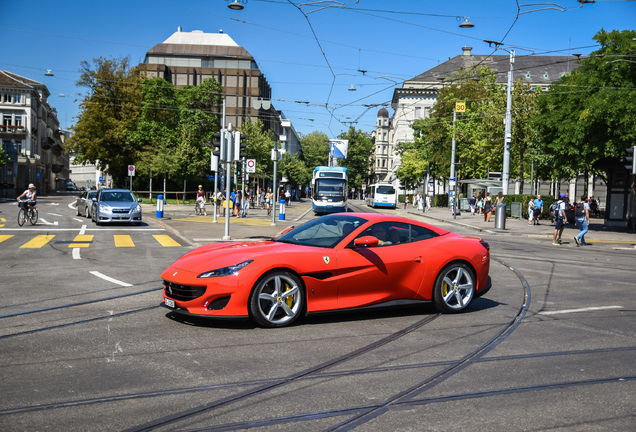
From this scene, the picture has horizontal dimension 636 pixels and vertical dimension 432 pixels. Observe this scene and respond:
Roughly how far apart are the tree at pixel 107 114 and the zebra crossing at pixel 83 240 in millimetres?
43292

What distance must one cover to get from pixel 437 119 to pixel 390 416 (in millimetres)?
60949

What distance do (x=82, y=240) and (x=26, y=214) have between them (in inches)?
291

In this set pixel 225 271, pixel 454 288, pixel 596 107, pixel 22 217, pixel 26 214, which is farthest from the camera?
pixel 596 107

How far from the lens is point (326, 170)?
4559 cm

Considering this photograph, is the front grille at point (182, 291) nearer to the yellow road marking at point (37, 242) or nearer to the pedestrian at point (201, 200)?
the yellow road marking at point (37, 242)

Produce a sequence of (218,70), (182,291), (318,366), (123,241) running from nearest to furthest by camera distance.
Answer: (318,366) < (182,291) < (123,241) < (218,70)

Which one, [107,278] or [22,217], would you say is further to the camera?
[22,217]

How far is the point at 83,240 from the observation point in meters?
18.5

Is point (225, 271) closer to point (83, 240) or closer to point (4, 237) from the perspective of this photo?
point (83, 240)

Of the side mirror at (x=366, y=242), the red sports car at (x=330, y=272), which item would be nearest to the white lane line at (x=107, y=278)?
the red sports car at (x=330, y=272)

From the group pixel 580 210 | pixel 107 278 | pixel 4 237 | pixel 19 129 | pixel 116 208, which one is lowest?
pixel 4 237

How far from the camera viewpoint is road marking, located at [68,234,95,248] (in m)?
17.0

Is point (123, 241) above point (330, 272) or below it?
below

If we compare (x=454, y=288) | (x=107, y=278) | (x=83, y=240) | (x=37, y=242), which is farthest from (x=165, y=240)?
(x=454, y=288)
